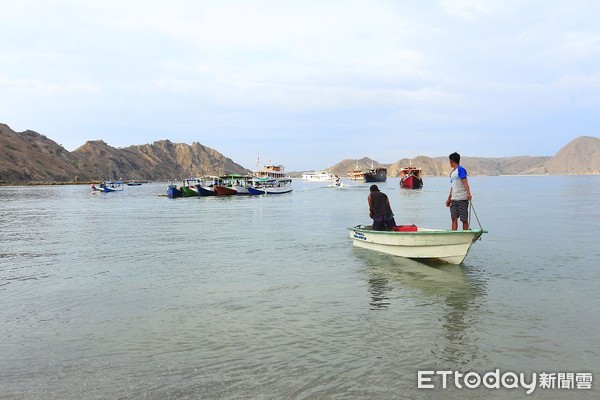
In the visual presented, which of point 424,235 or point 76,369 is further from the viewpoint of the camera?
point 424,235

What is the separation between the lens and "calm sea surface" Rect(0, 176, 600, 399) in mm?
7285

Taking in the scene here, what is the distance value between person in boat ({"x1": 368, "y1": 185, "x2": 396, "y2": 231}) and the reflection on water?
Result: 1280mm

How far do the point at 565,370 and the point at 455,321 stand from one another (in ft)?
9.36

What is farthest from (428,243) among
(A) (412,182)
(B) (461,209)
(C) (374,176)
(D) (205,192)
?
(C) (374,176)

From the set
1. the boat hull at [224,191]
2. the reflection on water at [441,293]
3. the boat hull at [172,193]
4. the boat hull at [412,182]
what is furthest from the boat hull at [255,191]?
the reflection on water at [441,293]

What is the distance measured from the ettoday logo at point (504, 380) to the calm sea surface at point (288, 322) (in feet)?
0.53

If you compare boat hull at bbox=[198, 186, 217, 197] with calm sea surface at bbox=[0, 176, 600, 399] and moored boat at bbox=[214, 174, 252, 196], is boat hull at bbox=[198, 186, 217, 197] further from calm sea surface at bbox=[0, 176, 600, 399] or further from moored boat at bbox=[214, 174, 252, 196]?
calm sea surface at bbox=[0, 176, 600, 399]

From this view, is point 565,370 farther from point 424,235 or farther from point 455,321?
point 424,235

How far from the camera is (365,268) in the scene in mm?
16953

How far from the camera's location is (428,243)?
1659 cm

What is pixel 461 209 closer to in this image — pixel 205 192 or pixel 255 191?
pixel 205 192

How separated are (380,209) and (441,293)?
6.13 m

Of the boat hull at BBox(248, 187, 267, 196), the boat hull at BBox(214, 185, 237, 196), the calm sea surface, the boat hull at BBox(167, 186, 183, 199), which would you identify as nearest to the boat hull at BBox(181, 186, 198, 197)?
the boat hull at BBox(167, 186, 183, 199)

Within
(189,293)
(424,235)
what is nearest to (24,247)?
(189,293)
